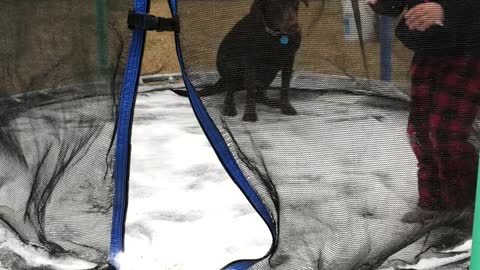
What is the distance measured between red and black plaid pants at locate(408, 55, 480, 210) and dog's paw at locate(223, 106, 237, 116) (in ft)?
1.29

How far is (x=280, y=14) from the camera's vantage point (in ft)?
3.95

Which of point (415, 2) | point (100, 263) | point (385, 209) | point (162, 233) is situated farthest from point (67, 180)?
point (415, 2)

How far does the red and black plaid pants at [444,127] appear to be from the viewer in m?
1.13

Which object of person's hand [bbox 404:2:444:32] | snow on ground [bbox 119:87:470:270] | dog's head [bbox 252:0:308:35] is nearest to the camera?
person's hand [bbox 404:2:444:32]

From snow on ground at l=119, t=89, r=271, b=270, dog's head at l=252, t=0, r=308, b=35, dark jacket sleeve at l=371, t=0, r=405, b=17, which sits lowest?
snow on ground at l=119, t=89, r=271, b=270

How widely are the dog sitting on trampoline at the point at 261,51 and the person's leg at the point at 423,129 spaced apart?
0.82 feet

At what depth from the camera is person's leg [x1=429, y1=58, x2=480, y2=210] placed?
1131 mm

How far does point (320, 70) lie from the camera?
3.96 ft

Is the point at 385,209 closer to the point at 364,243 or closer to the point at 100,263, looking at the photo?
the point at 364,243

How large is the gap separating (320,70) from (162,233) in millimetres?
949

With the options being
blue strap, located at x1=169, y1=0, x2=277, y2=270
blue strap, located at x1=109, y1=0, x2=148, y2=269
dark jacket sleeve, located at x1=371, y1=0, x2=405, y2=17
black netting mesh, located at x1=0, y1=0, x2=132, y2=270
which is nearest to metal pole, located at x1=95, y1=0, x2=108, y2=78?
black netting mesh, located at x1=0, y1=0, x2=132, y2=270

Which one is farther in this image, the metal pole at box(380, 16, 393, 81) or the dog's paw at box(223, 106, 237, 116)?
the dog's paw at box(223, 106, 237, 116)

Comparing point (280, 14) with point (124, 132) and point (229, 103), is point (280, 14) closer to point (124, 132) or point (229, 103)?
point (229, 103)

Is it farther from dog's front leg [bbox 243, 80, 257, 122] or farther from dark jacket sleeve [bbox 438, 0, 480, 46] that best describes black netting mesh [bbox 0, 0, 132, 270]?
dark jacket sleeve [bbox 438, 0, 480, 46]
